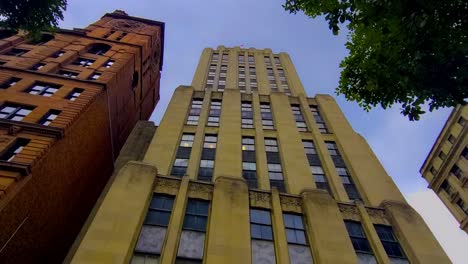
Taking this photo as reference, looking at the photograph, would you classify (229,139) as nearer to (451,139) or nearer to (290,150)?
(290,150)

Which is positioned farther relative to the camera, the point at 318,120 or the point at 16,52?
the point at 318,120

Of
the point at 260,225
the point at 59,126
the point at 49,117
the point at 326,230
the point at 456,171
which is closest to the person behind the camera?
the point at 326,230

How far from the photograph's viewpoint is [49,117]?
22.7 metres

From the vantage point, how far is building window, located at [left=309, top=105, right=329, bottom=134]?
107ft

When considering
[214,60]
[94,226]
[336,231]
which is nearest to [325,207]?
[336,231]

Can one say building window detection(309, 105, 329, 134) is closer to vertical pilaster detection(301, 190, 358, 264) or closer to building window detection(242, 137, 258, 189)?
building window detection(242, 137, 258, 189)

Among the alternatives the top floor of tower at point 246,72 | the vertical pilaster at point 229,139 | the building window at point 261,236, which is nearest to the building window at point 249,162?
the vertical pilaster at point 229,139

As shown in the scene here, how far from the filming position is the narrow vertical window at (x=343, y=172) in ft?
80.2

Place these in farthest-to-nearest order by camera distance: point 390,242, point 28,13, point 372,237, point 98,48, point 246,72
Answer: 1. point 246,72
2. point 98,48
3. point 390,242
4. point 372,237
5. point 28,13

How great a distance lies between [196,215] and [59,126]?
37.5 feet

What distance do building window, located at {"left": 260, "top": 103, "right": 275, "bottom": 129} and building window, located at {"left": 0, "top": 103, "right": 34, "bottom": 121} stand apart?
68.2 feet

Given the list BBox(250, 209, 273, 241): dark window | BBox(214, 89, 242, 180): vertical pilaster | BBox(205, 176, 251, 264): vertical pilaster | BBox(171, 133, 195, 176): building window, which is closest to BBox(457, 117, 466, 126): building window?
BBox(214, 89, 242, 180): vertical pilaster

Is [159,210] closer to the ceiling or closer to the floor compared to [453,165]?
closer to the floor

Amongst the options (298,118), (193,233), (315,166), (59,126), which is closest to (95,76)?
(59,126)
